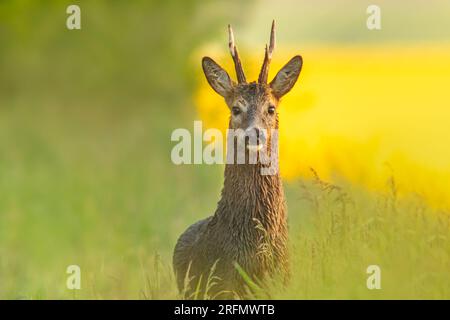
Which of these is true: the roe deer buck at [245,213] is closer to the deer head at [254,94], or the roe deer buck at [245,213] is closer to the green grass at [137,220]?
the deer head at [254,94]

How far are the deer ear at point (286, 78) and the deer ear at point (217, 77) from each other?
1.04 ft

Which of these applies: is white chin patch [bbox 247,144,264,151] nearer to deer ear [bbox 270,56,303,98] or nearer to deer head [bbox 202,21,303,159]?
deer head [bbox 202,21,303,159]

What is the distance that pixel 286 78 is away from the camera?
366 inches

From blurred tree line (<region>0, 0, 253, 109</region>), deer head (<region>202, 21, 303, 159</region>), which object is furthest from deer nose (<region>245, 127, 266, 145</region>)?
blurred tree line (<region>0, 0, 253, 109</region>)

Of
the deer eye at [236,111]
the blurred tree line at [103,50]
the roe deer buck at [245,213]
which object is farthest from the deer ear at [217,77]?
the blurred tree line at [103,50]

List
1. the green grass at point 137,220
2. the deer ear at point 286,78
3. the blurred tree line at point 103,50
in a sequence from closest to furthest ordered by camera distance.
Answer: the green grass at point 137,220 < the deer ear at point 286,78 < the blurred tree line at point 103,50

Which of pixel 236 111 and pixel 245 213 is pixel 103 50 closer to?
pixel 236 111

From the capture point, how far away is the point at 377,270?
340 inches

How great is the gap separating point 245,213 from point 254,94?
0.84 m

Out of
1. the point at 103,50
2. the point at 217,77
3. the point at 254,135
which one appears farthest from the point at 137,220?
the point at 103,50

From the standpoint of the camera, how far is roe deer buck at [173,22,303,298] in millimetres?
8883

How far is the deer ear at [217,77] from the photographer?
9297 mm

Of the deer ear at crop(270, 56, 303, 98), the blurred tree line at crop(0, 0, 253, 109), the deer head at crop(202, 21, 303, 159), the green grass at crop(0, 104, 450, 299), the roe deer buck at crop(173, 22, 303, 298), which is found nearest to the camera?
the green grass at crop(0, 104, 450, 299)

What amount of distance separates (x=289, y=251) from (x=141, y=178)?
9301mm
